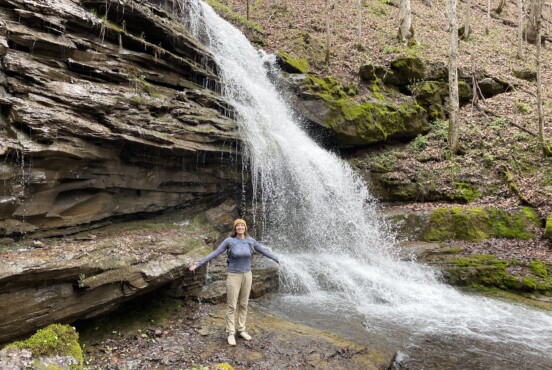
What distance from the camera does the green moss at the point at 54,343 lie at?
5223 mm

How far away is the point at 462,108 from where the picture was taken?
19031 millimetres

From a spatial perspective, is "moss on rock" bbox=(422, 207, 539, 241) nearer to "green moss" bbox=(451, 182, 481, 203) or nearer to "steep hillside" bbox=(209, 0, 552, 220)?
"steep hillside" bbox=(209, 0, 552, 220)

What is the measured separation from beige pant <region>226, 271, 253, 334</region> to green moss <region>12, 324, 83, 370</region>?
7.80ft

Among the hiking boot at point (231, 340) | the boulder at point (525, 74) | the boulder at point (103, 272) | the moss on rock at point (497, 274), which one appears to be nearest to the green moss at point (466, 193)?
the moss on rock at point (497, 274)

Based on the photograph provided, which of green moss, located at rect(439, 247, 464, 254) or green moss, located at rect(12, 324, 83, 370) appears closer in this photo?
green moss, located at rect(12, 324, 83, 370)

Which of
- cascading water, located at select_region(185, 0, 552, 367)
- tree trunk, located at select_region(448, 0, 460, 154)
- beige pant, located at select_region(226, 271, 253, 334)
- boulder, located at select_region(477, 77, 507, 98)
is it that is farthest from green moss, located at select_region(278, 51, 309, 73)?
beige pant, located at select_region(226, 271, 253, 334)

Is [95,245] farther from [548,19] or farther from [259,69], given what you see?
[548,19]

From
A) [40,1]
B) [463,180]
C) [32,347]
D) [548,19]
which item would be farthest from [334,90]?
[548,19]

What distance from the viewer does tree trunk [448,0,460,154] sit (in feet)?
51.1

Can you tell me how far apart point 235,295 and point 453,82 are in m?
14.0

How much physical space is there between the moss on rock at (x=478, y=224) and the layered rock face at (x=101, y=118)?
691 cm

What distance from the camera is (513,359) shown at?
6688 millimetres

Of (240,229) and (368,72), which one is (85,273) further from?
(368,72)

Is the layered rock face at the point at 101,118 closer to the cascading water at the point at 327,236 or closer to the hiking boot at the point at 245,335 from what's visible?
the cascading water at the point at 327,236
